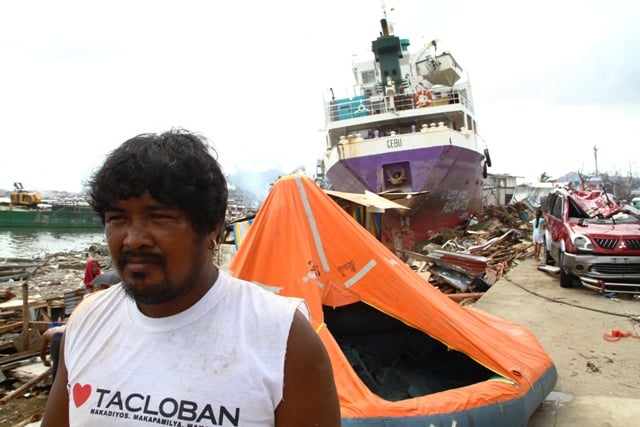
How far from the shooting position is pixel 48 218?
42.9 meters

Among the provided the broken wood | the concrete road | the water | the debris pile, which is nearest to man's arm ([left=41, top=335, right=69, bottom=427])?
the concrete road

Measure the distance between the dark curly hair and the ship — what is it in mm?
12067

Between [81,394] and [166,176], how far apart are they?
68 cm

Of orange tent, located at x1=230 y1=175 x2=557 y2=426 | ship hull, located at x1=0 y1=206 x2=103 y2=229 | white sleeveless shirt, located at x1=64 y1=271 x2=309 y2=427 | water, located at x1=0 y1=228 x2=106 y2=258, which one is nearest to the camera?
white sleeveless shirt, located at x1=64 y1=271 x2=309 y2=427

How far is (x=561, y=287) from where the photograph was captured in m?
9.16

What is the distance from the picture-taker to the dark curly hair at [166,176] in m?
1.23

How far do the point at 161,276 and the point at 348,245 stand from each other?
114 inches

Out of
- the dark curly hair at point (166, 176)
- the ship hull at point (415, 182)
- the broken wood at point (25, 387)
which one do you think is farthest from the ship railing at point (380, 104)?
the dark curly hair at point (166, 176)

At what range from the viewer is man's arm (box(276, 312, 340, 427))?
1188mm

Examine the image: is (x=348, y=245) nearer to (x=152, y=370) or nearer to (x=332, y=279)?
(x=332, y=279)

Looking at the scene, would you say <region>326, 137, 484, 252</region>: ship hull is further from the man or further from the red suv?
the man

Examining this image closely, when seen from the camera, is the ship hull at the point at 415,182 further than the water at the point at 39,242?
No

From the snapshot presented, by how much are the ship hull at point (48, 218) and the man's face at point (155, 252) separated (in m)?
43.4

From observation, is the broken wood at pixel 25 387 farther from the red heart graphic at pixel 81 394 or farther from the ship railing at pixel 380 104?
the ship railing at pixel 380 104
